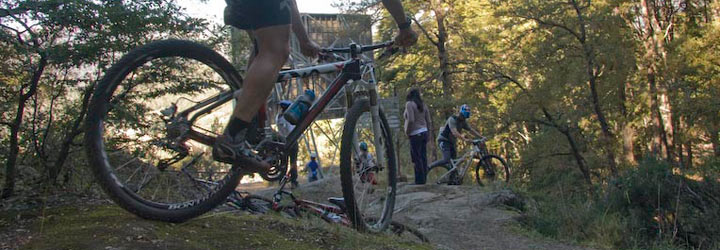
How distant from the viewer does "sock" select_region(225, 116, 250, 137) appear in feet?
9.24

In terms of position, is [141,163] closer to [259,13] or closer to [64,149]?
[259,13]

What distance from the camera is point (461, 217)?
23.6 feet

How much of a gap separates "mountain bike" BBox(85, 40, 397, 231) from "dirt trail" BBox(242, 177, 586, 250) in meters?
1.37

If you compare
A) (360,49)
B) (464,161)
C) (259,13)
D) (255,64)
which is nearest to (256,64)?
(255,64)

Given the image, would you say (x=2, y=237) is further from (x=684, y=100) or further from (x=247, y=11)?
(x=684, y=100)

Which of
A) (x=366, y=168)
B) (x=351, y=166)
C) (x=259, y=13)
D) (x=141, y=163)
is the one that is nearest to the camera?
(x=259, y=13)

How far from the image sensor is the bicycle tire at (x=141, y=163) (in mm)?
2646

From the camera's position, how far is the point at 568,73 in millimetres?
18047

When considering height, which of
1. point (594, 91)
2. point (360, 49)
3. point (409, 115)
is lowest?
point (360, 49)

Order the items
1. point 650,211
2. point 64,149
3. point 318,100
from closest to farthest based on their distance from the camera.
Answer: point 318,100 < point 64,149 < point 650,211

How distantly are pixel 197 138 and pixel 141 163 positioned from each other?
1.11 ft

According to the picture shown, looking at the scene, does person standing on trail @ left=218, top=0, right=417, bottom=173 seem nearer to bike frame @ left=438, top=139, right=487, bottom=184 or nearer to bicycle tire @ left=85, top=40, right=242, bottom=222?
bicycle tire @ left=85, top=40, right=242, bottom=222

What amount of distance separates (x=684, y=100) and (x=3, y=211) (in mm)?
17891

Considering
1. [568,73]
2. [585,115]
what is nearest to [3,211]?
[568,73]
